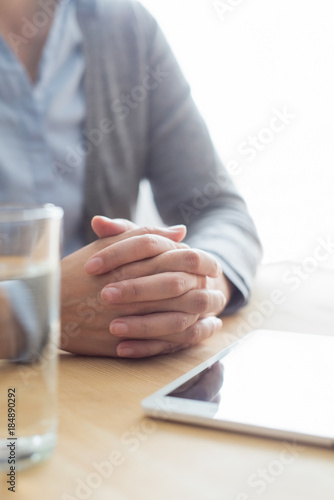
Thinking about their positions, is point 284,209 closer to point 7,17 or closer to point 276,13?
point 276,13

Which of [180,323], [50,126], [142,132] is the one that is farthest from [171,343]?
[142,132]

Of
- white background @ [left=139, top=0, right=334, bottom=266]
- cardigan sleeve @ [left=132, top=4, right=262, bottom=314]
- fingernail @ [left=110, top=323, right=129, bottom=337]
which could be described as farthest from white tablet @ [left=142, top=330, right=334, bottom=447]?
white background @ [left=139, top=0, right=334, bottom=266]

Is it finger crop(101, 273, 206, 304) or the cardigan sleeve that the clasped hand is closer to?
finger crop(101, 273, 206, 304)

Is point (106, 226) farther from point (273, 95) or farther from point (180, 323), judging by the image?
point (273, 95)

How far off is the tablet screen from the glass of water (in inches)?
5.2

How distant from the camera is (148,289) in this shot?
1.92ft

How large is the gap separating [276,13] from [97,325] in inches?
43.7

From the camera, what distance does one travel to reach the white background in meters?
1.39

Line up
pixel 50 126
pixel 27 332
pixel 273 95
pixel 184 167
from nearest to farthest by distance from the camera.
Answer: pixel 27 332, pixel 50 126, pixel 184 167, pixel 273 95

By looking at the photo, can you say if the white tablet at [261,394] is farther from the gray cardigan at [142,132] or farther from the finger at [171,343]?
the gray cardigan at [142,132]

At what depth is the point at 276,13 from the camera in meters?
1.39

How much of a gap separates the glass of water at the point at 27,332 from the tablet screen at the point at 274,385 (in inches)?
5.2

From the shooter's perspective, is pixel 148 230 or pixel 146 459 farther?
pixel 148 230

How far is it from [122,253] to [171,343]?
0.11m
